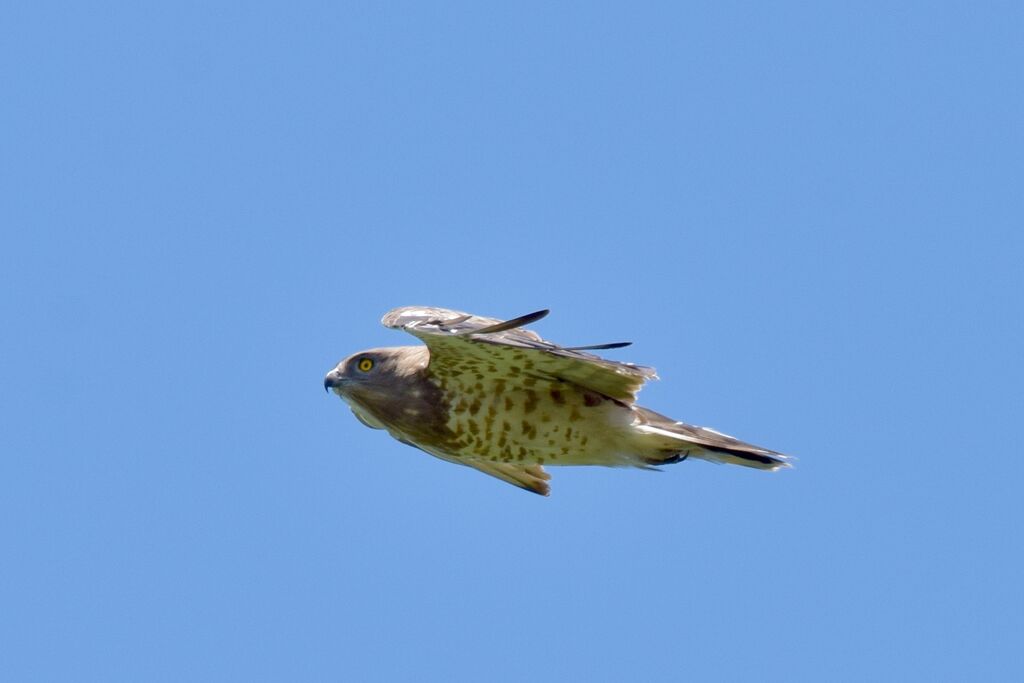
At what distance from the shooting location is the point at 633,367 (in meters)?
10.4

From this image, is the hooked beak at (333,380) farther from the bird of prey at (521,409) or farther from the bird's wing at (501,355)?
the bird's wing at (501,355)

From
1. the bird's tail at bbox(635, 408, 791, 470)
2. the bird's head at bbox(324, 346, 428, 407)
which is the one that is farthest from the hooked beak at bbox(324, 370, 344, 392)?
the bird's tail at bbox(635, 408, 791, 470)

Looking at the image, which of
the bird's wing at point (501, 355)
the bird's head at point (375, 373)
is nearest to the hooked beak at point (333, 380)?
the bird's head at point (375, 373)

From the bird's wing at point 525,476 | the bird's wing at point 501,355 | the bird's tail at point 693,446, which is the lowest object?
the bird's wing at point 525,476

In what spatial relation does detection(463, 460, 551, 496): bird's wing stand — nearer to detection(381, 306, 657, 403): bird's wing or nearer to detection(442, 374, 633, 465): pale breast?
detection(442, 374, 633, 465): pale breast

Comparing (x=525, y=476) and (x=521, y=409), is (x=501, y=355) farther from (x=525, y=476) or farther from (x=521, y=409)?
(x=525, y=476)

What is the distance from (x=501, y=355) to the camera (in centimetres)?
1041

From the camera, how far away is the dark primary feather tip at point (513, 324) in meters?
9.09

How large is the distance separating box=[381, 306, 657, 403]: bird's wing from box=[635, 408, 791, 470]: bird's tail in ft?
0.88

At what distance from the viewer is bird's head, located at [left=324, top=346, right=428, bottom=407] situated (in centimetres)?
1113

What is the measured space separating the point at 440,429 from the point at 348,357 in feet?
3.15

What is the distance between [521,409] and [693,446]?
1.13m

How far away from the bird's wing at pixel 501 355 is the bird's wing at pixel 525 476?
1.30 meters

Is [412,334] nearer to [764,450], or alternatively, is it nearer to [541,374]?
[541,374]
